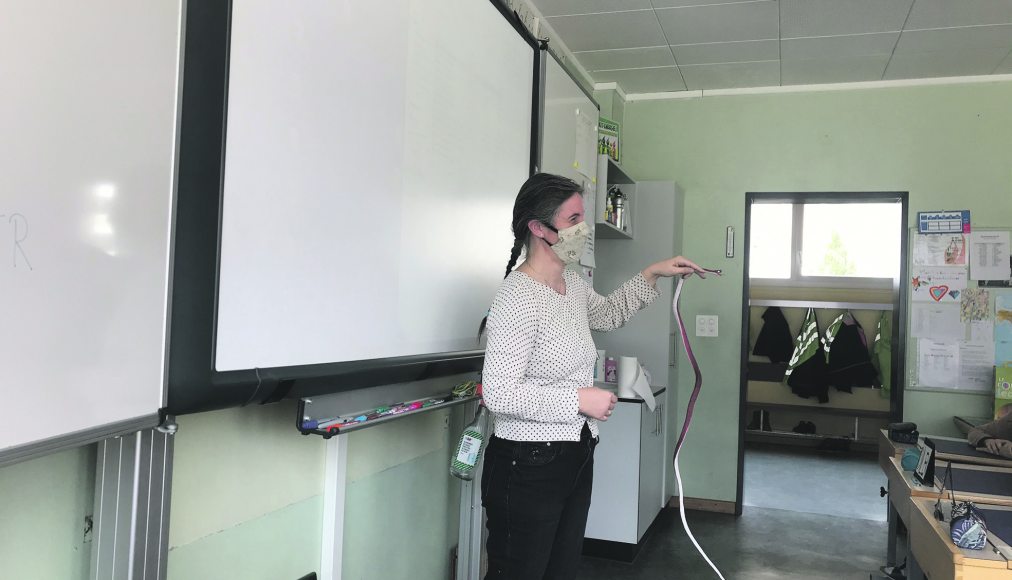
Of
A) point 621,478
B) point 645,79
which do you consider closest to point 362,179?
point 621,478

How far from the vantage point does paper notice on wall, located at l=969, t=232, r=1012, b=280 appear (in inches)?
171

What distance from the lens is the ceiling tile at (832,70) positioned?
423 centimetres

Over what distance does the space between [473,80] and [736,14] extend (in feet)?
6.37

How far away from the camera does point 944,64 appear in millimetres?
4219

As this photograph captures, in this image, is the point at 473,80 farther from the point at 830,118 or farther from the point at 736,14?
the point at 830,118

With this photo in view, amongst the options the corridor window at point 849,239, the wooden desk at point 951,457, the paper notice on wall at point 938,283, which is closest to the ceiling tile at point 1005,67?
the paper notice on wall at point 938,283

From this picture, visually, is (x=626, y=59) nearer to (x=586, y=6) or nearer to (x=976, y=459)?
(x=586, y=6)

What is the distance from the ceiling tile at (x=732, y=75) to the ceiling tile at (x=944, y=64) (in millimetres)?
642

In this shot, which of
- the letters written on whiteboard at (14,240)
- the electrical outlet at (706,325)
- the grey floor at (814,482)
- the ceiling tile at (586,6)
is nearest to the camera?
the letters written on whiteboard at (14,240)

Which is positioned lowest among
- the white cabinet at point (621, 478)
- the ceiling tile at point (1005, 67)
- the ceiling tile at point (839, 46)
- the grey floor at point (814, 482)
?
the grey floor at point (814, 482)

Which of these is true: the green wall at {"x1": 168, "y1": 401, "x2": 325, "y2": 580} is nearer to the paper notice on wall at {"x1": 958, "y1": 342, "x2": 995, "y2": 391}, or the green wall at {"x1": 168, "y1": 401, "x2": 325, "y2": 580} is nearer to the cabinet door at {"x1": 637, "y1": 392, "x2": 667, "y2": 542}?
the cabinet door at {"x1": 637, "y1": 392, "x2": 667, "y2": 542}

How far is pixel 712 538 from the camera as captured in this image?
167 inches

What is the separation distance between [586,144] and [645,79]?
1499 millimetres

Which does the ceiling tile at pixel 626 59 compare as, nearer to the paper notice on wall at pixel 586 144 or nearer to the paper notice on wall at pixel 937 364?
the paper notice on wall at pixel 586 144
